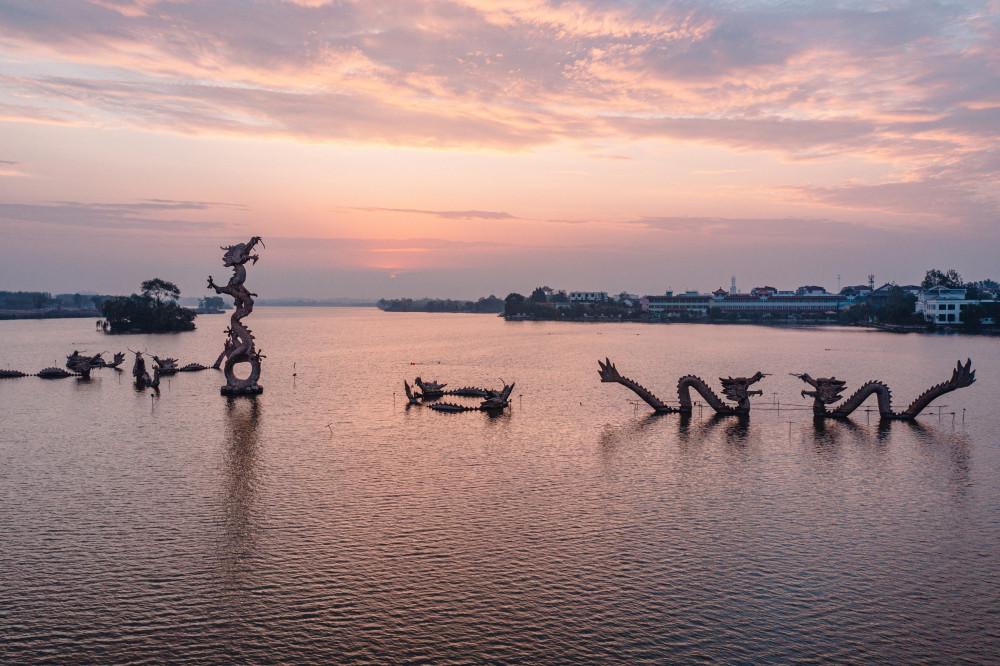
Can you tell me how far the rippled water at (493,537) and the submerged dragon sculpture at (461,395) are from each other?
314 cm

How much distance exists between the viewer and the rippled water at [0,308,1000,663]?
75.2 feet

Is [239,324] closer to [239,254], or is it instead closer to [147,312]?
[239,254]

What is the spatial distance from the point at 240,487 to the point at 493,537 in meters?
15.0

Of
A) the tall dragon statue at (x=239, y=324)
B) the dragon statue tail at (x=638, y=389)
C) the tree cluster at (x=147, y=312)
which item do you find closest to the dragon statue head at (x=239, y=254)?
the tall dragon statue at (x=239, y=324)

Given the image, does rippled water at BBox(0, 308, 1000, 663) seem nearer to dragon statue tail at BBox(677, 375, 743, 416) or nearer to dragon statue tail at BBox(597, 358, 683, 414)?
dragon statue tail at BBox(677, 375, 743, 416)

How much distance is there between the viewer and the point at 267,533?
3178cm

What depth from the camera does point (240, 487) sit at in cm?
3891

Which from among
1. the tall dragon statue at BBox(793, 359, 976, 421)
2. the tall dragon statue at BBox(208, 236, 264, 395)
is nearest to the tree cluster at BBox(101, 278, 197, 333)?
the tall dragon statue at BBox(208, 236, 264, 395)

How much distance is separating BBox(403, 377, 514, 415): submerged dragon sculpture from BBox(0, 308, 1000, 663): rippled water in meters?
3.14

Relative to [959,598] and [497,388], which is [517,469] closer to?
[959,598]

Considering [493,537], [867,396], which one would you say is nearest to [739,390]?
[867,396]

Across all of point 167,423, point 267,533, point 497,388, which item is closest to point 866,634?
point 267,533

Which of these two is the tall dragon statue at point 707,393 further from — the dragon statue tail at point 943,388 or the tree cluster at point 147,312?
the tree cluster at point 147,312

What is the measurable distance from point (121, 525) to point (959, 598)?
3204 cm
